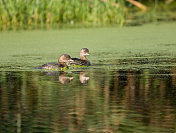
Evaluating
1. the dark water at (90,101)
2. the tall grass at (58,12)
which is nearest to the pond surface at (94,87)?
the dark water at (90,101)

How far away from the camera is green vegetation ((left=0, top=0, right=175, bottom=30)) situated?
639 inches

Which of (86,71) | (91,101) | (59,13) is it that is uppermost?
(59,13)

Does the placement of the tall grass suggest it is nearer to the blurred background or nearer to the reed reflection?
the blurred background

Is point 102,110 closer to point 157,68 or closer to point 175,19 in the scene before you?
point 157,68

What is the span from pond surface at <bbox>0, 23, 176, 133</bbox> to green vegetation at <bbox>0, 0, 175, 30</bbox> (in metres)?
3.11

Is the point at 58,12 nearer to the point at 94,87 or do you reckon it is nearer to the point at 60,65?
the point at 60,65

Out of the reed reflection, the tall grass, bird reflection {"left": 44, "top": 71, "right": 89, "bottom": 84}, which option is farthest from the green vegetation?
the reed reflection

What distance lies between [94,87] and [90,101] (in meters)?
0.99

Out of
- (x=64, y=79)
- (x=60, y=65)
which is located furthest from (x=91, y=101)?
(x=60, y=65)

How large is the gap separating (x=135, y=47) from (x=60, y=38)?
8.79ft

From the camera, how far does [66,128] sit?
4840 mm

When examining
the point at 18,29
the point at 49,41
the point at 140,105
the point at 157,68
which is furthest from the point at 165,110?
the point at 18,29

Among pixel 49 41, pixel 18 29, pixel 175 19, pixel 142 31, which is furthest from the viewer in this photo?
pixel 175 19

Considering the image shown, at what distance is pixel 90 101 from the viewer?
606 centimetres
